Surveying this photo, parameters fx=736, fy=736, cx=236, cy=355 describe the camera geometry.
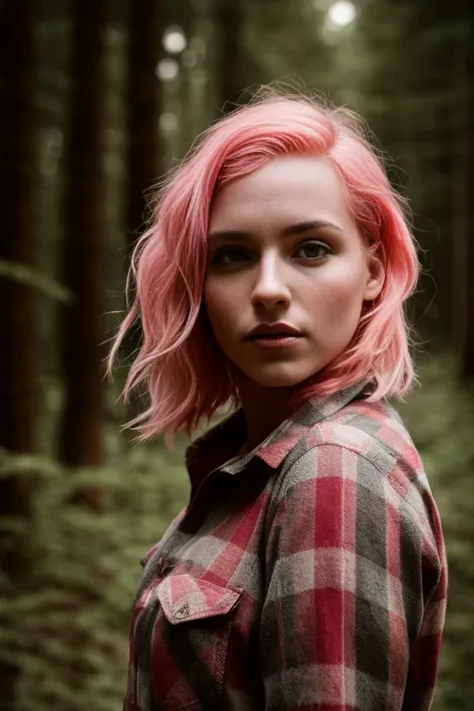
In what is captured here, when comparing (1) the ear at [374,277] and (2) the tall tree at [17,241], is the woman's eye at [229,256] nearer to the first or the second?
(1) the ear at [374,277]

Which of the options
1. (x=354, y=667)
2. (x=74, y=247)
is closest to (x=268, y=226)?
(x=354, y=667)

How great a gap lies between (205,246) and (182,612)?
0.80 meters

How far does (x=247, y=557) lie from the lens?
148 cm

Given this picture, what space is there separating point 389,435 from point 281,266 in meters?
0.43

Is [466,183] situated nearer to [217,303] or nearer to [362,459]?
[217,303]

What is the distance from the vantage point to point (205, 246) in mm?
1688

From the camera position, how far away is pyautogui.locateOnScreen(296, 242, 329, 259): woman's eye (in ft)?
5.27

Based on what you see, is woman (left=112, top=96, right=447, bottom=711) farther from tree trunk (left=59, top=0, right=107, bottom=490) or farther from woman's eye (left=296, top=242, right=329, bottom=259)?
tree trunk (left=59, top=0, right=107, bottom=490)

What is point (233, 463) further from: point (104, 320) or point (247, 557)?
point (104, 320)

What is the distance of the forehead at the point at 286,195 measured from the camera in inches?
62.5

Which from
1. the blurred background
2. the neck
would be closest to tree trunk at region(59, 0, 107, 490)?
the blurred background

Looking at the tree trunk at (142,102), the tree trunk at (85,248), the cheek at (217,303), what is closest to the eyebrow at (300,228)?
the cheek at (217,303)

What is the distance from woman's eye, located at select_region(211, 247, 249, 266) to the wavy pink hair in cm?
4

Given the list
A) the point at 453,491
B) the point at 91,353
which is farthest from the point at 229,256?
the point at 453,491
